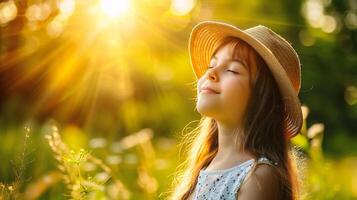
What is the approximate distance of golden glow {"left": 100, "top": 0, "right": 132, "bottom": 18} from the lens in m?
7.15

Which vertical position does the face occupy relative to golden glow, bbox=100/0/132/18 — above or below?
above

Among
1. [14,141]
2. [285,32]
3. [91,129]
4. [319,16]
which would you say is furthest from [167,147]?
[319,16]

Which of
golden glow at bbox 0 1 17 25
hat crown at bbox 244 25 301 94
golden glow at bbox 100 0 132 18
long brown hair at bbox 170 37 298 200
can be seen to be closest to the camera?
long brown hair at bbox 170 37 298 200

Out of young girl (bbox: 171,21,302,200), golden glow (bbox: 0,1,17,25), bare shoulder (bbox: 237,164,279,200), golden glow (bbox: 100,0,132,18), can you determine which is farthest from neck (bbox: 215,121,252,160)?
golden glow (bbox: 0,1,17,25)

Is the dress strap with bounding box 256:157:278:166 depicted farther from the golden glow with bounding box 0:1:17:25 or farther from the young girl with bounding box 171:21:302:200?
the golden glow with bounding box 0:1:17:25

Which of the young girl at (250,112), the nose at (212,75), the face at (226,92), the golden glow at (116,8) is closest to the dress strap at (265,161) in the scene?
the young girl at (250,112)

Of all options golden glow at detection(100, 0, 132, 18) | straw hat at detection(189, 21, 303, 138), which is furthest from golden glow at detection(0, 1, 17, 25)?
straw hat at detection(189, 21, 303, 138)

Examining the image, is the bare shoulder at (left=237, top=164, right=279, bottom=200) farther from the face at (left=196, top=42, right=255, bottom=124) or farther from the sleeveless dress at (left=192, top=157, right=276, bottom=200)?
the face at (left=196, top=42, right=255, bottom=124)

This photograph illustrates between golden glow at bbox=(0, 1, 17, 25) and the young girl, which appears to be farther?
golden glow at bbox=(0, 1, 17, 25)

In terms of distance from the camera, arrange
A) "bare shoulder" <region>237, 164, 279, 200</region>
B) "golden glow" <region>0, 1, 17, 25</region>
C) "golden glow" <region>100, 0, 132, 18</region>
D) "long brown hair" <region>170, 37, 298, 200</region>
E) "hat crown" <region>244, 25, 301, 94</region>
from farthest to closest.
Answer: "golden glow" <region>0, 1, 17, 25</region> < "golden glow" <region>100, 0, 132, 18</region> < "hat crown" <region>244, 25, 301, 94</region> < "long brown hair" <region>170, 37, 298, 200</region> < "bare shoulder" <region>237, 164, 279, 200</region>

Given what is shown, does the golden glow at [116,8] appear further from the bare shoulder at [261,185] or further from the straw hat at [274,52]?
the bare shoulder at [261,185]

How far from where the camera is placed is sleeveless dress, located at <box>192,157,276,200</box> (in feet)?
7.91

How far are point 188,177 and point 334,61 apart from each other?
6.18 meters

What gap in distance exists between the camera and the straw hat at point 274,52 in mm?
2479
